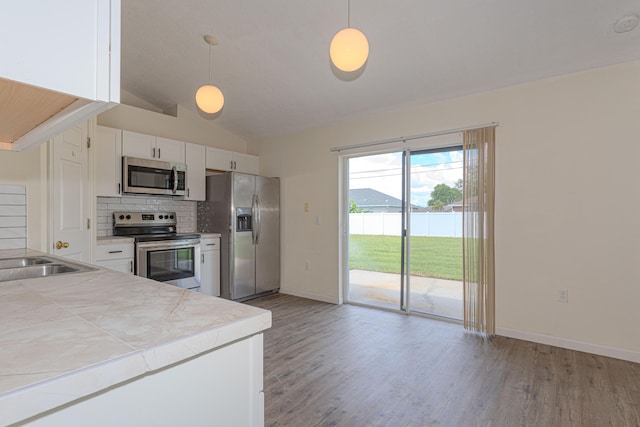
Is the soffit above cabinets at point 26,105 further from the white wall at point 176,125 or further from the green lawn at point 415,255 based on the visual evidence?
the green lawn at point 415,255

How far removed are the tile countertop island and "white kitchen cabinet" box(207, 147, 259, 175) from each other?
3601mm

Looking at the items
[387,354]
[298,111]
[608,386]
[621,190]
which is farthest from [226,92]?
[608,386]

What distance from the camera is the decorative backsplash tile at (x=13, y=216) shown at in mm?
2045

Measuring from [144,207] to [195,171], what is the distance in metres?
0.78

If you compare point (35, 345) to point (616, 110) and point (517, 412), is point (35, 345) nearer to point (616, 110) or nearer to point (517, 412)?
point (517, 412)

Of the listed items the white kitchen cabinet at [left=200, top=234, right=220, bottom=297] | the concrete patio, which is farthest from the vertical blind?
the white kitchen cabinet at [left=200, top=234, right=220, bottom=297]

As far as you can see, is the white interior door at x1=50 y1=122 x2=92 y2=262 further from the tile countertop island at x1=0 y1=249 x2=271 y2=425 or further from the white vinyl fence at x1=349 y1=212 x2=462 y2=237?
the white vinyl fence at x1=349 y1=212 x2=462 y2=237

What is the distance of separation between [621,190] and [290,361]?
3051mm

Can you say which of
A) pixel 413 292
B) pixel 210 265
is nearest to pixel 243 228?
pixel 210 265

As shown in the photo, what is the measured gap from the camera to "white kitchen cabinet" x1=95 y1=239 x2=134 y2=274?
3.21 metres

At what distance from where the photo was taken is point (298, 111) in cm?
414

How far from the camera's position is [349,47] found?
6.44 feet

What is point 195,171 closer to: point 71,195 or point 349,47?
point 71,195

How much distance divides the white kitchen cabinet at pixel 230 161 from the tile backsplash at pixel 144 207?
666 mm
